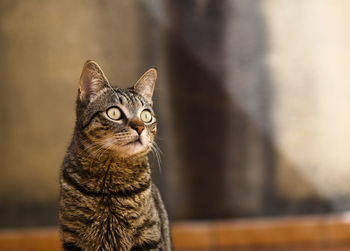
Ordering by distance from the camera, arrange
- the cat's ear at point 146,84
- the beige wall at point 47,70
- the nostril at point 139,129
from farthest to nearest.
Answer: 1. the beige wall at point 47,70
2. the cat's ear at point 146,84
3. the nostril at point 139,129

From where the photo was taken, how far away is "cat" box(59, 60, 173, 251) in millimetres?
998

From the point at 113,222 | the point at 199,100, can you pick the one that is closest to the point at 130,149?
the point at 113,222

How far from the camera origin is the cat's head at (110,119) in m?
0.99

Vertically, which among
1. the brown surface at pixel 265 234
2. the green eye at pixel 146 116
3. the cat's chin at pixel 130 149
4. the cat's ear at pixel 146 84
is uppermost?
the cat's ear at pixel 146 84

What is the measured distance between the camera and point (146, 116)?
1062 mm

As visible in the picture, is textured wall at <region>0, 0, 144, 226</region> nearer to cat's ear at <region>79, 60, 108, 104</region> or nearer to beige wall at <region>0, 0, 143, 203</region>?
beige wall at <region>0, 0, 143, 203</region>

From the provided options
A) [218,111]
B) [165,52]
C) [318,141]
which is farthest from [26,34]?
[318,141]

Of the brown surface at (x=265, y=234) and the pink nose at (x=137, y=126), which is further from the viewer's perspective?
the brown surface at (x=265, y=234)

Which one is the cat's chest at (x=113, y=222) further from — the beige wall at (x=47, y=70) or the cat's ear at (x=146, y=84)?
the beige wall at (x=47, y=70)

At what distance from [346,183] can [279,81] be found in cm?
74

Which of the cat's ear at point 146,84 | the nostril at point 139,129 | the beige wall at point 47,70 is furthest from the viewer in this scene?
the beige wall at point 47,70

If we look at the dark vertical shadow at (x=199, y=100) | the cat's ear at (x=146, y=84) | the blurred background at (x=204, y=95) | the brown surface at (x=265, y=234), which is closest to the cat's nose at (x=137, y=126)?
the cat's ear at (x=146, y=84)

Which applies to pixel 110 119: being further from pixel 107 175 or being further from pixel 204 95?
pixel 204 95

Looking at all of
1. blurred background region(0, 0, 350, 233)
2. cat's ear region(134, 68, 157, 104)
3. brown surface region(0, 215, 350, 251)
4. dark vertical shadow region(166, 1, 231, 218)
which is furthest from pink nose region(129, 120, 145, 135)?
brown surface region(0, 215, 350, 251)
